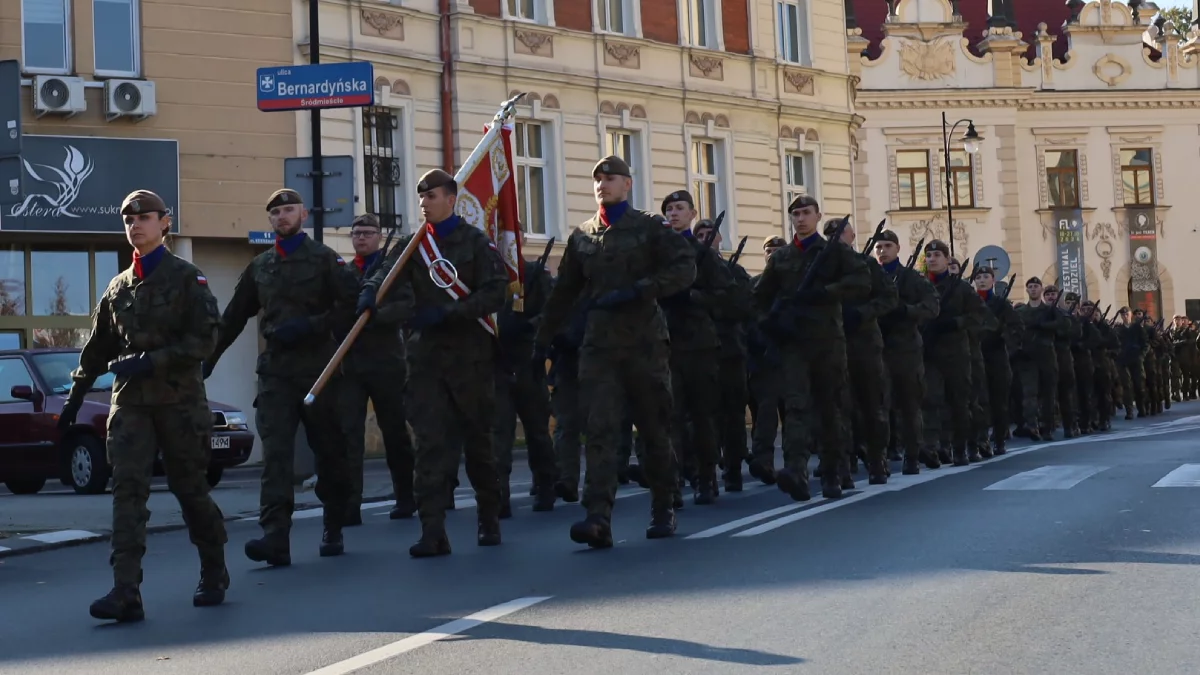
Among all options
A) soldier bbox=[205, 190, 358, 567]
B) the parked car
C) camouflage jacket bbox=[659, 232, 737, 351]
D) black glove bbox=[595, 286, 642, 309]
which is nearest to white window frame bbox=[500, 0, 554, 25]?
A: the parked car

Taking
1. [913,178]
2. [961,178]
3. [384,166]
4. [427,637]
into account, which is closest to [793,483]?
[427,637]

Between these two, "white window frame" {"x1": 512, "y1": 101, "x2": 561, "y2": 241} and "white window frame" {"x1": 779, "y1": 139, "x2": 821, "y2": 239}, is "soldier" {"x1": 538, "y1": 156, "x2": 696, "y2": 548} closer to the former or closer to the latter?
"white window frame" {"x1": 512, "y1": 101, "x2": 561, "y2": 241}

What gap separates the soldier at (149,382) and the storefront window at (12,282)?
1662cm

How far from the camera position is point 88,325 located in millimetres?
25453

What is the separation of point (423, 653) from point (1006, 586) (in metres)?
2.65

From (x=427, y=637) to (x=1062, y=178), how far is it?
52629mm

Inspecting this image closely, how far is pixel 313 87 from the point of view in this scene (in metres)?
17.2

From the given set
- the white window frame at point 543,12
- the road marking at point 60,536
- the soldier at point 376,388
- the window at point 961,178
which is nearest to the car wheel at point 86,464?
the road marking at point 60,536

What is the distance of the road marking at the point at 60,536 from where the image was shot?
1265 cm

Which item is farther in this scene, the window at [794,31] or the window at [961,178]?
the window at [961,178]

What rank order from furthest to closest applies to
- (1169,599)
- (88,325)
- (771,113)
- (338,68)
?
(771,113) → (88,325) → (338,68) → (1169,599)

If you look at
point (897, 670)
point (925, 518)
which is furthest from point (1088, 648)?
point (925, 518)

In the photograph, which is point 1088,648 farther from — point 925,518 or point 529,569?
point 925,518

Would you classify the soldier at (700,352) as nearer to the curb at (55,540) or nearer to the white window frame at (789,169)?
the curb at (55,540)
